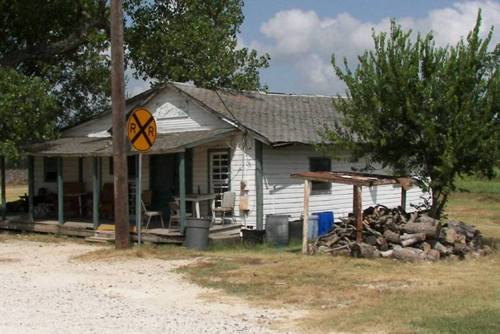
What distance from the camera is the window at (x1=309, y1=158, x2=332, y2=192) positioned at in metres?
19.1

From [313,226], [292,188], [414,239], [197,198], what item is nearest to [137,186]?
[197,198]

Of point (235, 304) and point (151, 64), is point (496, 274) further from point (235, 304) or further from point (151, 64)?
point (151, 64)

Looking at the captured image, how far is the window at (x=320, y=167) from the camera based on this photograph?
19062 millimetres

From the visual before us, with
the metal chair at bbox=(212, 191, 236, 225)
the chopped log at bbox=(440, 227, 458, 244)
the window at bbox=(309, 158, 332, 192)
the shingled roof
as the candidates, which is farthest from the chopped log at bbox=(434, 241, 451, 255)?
the metal chair at bbox=(212, 191, 236, 225)

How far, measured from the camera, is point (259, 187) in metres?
17.6

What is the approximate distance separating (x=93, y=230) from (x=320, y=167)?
637cm

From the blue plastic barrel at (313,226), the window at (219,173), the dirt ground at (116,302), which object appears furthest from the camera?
the window at (219,173)

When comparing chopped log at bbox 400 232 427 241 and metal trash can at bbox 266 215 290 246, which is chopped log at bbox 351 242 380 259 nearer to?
chopped log at bbox 400 232 427 241

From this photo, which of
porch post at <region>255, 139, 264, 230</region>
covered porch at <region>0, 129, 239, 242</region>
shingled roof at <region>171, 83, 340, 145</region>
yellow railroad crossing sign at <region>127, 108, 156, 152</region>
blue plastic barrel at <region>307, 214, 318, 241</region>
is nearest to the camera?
yellow railroad crossing sign at <region>127, 108, 156, 152</region>

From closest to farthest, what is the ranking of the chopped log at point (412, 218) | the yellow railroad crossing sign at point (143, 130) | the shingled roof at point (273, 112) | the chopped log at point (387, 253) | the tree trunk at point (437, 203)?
the chopped log at point (387, 253)
the chopped log at point (412, 218)
the yellow railroad crossing sign at point (143, 130)
the tree trunk at point (437, 203)
the shingled roof at point (273, 112)

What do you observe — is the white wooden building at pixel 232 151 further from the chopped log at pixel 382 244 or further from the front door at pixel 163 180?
the chopped log at pixel 382 244

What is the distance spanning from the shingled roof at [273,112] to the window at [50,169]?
20.7 ft

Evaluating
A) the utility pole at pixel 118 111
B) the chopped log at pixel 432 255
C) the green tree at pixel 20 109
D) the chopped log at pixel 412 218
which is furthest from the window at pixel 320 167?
the green tree at pixel 20 109

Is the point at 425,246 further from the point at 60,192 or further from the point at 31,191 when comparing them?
the point at 31,191
